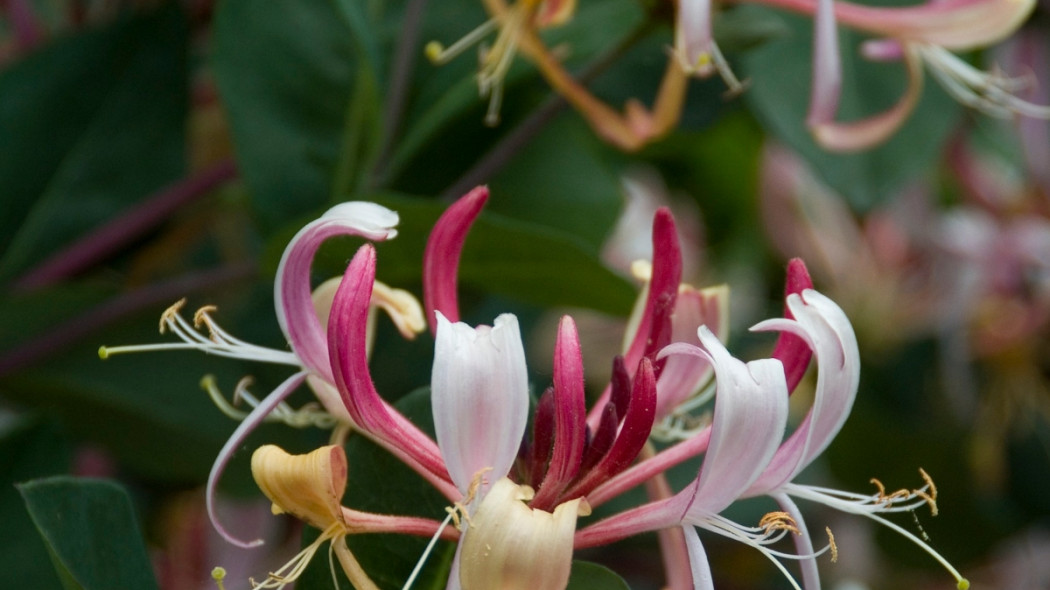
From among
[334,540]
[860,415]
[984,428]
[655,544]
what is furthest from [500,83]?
[984,428]

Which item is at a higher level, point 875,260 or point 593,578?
point 593,578

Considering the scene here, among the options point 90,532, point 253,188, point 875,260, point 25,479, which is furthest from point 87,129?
point 875,260

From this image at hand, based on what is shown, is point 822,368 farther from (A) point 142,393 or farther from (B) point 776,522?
(A) point 142,393

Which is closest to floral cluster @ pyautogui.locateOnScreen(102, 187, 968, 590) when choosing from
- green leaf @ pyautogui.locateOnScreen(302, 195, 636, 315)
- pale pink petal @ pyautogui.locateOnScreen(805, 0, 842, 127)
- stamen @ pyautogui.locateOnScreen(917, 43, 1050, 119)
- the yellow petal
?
the yellow petal

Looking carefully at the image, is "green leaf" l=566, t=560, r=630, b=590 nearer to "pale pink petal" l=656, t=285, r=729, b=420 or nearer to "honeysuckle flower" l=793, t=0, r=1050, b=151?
"pale pink petal" l=656, t=285, r=729, b=420

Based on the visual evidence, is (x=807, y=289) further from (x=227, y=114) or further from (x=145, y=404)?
(x=145, y=404)

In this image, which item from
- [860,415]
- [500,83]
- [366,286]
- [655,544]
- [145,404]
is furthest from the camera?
[860,415]
